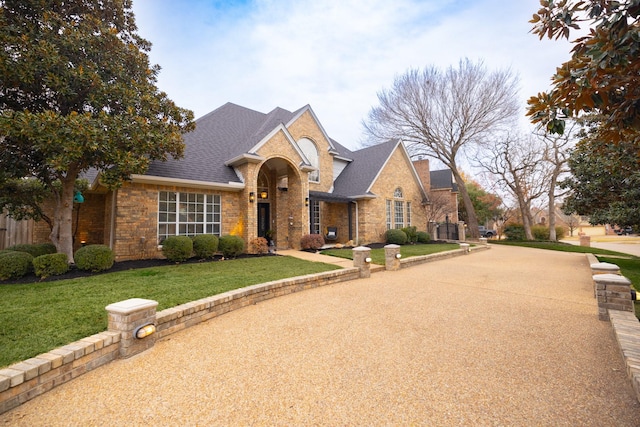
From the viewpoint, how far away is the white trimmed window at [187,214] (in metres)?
9.42

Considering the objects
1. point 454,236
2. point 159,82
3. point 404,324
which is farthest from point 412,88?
point 404,324

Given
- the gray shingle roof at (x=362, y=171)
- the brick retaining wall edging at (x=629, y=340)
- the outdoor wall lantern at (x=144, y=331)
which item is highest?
the gray shingle roof at (x=362, y=171)

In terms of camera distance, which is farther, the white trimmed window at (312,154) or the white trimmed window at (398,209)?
the white trimmed window at (398,209)

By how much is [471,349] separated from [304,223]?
9.50 m

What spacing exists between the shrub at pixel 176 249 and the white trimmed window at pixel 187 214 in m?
1.01

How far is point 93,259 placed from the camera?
6895 mm

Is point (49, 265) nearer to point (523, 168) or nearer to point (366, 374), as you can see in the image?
point (366, 374)

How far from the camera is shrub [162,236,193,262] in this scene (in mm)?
8477

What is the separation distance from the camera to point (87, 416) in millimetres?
2242

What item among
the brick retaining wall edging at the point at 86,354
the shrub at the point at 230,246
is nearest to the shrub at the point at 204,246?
the shrub at the point at 230,246

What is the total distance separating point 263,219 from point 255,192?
2.97 m

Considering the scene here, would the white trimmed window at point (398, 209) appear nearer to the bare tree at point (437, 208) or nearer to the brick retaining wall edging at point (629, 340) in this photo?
the bare tree at point (437, 208)

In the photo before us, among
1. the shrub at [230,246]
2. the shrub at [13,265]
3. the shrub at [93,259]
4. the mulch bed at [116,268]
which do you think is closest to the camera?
the shrub at [13,265]

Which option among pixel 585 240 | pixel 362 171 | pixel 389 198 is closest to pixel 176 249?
pixel 362 171
